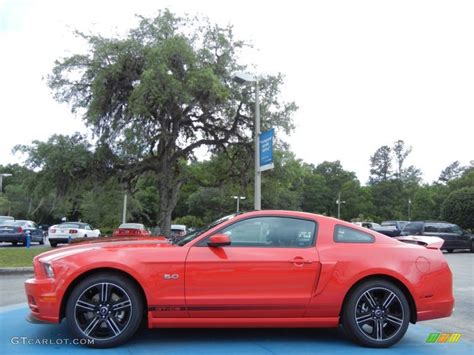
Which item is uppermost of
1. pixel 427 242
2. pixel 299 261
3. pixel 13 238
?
pixel 427 242

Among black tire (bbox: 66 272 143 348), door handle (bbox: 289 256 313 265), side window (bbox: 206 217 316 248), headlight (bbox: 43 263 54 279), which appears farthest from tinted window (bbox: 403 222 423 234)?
headlight (bbox: 43 263 54 279)

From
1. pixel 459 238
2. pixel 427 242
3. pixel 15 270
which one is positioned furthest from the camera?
pixel 459 238

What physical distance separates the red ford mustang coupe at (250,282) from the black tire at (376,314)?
0.01 m

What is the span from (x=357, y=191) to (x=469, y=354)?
94.5m

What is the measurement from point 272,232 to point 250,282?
2.17ft

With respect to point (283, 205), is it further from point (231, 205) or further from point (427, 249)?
point (427, 249)

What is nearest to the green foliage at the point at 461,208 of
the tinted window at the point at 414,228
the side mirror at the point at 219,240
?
the tinted window at the point at 414,228

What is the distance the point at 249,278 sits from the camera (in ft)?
17.3

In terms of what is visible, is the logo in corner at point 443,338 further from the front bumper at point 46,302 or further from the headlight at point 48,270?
the headlight at point 48,270

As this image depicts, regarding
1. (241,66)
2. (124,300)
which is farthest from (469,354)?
(241,66)

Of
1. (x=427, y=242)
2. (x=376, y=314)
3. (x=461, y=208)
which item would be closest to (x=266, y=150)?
(x=427, y=242)

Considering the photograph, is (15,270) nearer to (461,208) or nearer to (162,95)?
(162,95)

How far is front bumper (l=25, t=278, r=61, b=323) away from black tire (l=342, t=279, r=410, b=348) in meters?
3.09

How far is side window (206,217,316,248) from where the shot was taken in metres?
5.54
